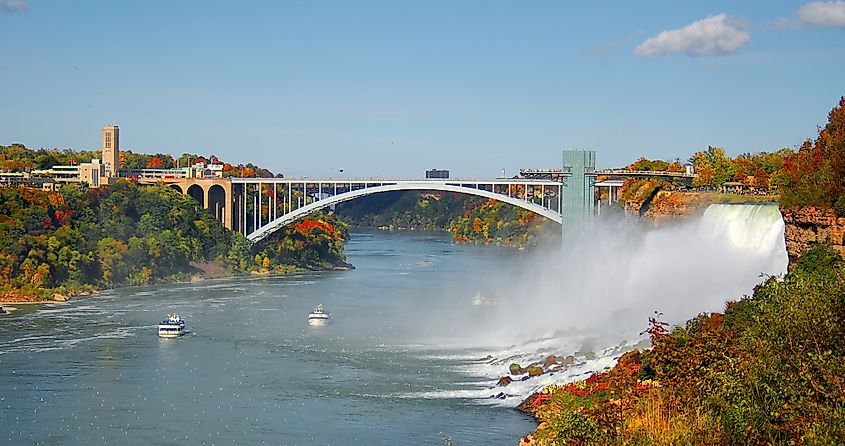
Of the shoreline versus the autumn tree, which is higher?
the autumn tree

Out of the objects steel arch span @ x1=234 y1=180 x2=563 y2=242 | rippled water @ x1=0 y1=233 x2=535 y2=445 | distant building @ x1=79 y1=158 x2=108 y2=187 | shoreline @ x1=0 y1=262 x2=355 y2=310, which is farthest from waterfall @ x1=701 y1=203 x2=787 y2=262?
distant building @ x1=79 y1=158 x2=108 y2=187

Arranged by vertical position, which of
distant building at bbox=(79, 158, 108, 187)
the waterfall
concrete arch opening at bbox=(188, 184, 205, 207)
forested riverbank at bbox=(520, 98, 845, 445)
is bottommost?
forested riverbank at bbox=(520, 98, 845, 445)

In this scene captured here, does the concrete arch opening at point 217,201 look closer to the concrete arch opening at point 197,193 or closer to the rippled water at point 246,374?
the concrete arch opening at point 197,193

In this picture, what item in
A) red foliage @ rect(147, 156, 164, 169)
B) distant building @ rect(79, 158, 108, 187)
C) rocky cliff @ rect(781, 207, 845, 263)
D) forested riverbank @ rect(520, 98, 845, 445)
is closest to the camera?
forested riverbank @ rect(520, 98, 845, 445)

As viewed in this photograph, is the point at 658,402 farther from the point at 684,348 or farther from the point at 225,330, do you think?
the point at 225,330

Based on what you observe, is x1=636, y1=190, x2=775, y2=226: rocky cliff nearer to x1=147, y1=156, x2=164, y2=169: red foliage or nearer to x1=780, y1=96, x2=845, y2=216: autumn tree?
x1=780, y1=96, x2=845, y2=216: autumn tree

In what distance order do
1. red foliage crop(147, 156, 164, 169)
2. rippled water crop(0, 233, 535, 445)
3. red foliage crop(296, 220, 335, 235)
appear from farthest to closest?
red foliage crop(147, 156, 164, 169) < red foliage crop(296, 220, 335, 235) < rippled water crop(0, 233, 535, 445)

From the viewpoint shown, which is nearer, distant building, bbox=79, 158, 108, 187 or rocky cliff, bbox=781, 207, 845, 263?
rocky cliff, bbox=781, 207, 845, 263

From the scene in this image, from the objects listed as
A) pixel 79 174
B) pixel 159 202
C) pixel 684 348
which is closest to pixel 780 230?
pixel 684 348
